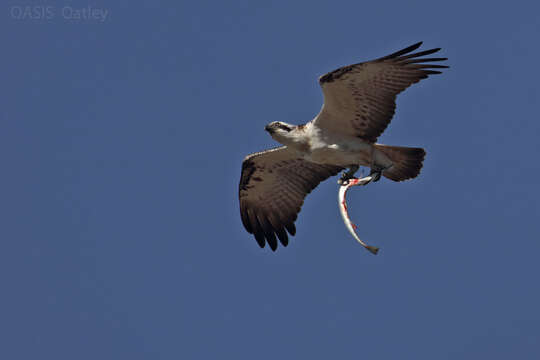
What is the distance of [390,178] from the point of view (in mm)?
17703

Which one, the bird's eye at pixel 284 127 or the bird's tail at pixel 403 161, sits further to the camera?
the bird's tail at pixel 403 161

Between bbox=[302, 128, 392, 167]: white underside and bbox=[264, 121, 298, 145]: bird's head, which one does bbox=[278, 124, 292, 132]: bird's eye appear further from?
bbox=[302, 128, 392, 167]: white underside

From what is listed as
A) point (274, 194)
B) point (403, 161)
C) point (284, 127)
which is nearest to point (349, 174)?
point (403, 161)

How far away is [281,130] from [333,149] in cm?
97

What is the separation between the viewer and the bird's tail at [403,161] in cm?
1742

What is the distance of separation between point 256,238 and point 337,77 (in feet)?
13.1

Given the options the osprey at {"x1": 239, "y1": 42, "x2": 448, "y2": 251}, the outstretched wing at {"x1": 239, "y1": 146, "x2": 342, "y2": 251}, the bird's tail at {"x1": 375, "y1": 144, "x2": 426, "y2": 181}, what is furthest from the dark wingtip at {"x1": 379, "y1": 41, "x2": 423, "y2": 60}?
the outstretched wing at {"x1": 239, "y1": 146, "x2": 342, "y2": 251}

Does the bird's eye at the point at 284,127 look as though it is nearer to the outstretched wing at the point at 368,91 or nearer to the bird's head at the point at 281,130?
the bird's head at the point at 281,130

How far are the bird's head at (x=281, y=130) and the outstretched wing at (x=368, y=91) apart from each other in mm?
496

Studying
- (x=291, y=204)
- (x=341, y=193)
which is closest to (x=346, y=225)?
(x=341, y=193)

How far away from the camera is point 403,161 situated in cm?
1758

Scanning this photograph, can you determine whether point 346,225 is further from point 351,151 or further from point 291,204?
point 291,204

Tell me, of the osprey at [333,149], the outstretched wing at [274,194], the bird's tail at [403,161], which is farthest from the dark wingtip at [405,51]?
the outstretched wing at [274,194]

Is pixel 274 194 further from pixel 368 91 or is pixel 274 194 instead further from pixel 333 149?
pixel 368 91
